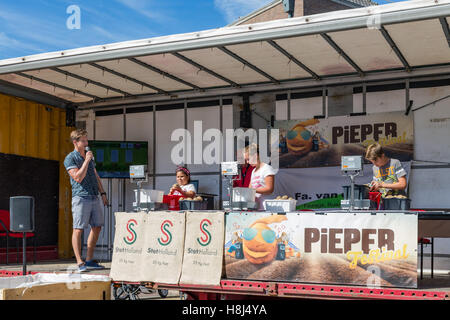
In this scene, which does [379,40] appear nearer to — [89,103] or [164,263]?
[164,263]

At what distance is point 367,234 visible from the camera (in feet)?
16.2

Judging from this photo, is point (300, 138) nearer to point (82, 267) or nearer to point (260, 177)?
point (260, 177)

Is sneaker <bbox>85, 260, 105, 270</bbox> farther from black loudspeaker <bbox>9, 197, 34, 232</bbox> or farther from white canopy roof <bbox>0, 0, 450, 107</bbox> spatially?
white canopy roof <bbox>0, 0, 450, 107</bbox>

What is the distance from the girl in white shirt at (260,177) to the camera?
6414 millimetres

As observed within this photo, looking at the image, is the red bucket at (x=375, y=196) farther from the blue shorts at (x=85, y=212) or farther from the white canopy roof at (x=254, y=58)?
the blue shorts at (x=85, y=212)

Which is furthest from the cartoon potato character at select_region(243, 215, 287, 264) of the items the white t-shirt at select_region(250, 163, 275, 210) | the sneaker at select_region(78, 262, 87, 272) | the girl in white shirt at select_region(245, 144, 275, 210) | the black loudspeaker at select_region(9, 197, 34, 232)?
the black loudspeaker at select_region(9, 197, 34, 232)

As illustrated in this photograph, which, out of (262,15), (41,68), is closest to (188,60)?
(41,68)

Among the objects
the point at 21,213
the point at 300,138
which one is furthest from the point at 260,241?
the point at 300,138

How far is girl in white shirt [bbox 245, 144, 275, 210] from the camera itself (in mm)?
6414

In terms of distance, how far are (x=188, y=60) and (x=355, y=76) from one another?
2611mm

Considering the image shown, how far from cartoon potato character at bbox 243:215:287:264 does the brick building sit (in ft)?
88.3

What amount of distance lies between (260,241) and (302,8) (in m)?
27.7

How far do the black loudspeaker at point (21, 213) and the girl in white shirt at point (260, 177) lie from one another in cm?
256

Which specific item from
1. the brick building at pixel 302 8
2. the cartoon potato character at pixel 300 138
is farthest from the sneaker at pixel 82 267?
the brick building at pixel 302 8
